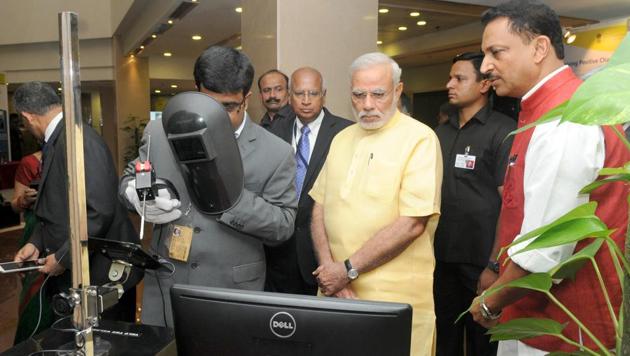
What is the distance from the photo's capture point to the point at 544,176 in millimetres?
1175

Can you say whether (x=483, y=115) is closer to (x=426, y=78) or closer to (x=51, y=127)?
(x=51, y=127)

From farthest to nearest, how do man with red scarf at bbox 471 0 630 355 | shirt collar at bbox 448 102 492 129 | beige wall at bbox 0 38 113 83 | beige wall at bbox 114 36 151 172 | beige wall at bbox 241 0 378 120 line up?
beige wall at bbox 0 38 113 83
beige wall at bbox 114 36 151 172
beige wall at bbox 241 0 378 120
shirt collar at bbox 448 102 492 129
man with red scarf at bbox 471 0 630 355

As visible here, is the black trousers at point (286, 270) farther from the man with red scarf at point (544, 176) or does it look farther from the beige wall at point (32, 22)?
the beige wall at point (32, 22)

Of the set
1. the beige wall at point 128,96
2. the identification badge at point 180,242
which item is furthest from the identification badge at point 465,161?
the beige wall at point 128,96

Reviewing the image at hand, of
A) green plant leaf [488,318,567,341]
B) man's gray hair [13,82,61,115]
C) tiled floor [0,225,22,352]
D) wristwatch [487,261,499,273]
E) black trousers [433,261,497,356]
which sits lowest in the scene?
tiled floor [0,225,22,352]

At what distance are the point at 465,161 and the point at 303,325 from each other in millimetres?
1777

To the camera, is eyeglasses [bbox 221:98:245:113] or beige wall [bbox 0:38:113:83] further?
beige wall [bbox 0:38:113:83]

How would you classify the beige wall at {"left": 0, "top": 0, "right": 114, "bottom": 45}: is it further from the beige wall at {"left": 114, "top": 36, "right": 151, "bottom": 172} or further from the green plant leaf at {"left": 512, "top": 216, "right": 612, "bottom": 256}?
the green plant leaf at {"left": 512, "top": 216, "right": 612, "bottom": 256}

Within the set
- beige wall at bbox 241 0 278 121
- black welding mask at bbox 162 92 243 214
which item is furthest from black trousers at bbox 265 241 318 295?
beige wall at bbox 241 0 278 121

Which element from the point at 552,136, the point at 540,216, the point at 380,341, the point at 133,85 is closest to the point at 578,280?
the point at 540,216

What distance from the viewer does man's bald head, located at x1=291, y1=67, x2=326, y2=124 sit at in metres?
2.51

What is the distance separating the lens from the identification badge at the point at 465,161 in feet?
7.72

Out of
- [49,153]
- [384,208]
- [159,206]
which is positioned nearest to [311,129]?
[384,208]

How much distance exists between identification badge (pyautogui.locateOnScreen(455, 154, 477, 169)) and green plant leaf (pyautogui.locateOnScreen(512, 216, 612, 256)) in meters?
1.71
